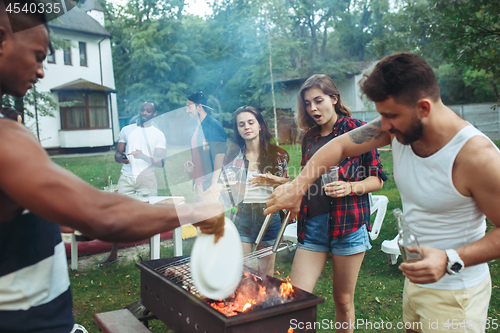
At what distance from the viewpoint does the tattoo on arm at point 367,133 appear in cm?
219

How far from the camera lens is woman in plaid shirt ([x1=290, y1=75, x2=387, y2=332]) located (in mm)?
2750

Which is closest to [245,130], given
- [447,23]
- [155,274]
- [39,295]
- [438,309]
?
[155,274]

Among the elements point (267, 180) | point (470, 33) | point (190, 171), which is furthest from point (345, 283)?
point (470, 33)

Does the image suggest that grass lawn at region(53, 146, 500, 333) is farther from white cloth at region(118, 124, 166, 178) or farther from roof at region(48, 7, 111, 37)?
roof at region(48, 7, 111, 37)

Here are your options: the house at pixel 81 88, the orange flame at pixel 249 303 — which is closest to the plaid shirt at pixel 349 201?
the orange flame at pixel 249 303

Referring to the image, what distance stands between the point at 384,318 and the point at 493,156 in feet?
8.84

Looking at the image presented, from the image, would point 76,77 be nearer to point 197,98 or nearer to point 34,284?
point 197,98

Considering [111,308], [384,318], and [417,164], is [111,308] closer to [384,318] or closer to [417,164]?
[384,318]

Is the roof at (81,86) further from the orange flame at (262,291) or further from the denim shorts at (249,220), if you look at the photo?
the orange flame at (262,291)

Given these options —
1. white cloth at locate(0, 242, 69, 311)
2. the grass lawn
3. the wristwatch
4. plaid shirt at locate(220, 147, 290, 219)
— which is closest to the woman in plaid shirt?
plaid shirt at locate(220, 147, 290, 219)

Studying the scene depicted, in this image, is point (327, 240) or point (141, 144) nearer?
point (327, 240)

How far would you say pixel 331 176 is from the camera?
262 centimetres

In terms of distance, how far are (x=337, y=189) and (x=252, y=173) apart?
3.83 feet

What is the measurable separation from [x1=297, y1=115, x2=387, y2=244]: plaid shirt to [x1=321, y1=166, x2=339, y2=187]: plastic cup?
0.64 feet
